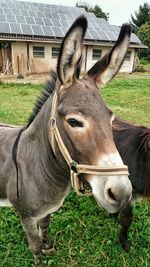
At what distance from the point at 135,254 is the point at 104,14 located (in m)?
44.4

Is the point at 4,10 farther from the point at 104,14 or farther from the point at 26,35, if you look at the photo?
the point at 104,14

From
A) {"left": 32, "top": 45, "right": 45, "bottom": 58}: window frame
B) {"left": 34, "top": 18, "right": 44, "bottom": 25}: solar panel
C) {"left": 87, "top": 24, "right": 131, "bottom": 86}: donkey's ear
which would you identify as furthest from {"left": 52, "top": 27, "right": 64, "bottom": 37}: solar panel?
{"left": 87, "top": 24, "right": 131, "bottom": 86}: donkey's ear

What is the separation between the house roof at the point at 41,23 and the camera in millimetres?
17969

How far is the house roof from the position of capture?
18.0m

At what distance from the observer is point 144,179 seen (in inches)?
104

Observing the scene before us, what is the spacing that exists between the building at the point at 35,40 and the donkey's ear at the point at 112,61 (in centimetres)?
1547

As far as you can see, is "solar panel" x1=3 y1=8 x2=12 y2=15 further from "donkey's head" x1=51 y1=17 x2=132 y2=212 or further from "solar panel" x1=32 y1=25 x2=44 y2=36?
"donkey's head" x1=51 y1=17 x2=132 y2=212

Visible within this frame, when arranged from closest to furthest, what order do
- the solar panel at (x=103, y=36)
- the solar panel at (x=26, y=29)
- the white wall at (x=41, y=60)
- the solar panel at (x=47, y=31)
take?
1. the solar panel at (x=26, y=29)
2. the solar panel at (x=47, y=31)
3. the white wall at (x=41, y=60)
4. the solar panel at (x=103, y=36)

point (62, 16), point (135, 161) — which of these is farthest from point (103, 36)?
point (135, 161)

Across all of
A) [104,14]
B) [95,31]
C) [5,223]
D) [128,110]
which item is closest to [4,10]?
[95,31]

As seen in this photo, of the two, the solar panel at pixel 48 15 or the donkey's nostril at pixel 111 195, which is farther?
the solar panel at pixel 48 15

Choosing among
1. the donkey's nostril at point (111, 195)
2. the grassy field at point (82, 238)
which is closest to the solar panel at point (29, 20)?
the grassy field at point (82, 238)

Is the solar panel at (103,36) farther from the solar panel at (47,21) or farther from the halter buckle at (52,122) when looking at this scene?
the halter buckle at (52,122)

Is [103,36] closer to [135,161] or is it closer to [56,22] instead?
[56,22]
